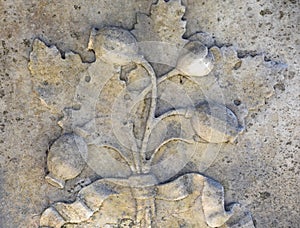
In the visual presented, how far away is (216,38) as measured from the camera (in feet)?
7.00

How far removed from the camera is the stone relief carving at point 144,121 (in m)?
2.02

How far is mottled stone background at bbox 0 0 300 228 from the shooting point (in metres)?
2.01

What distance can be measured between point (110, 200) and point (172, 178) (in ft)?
0.72

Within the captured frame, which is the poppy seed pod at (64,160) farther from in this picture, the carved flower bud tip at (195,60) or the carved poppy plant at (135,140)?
the carved flower bud tip at (195,60)

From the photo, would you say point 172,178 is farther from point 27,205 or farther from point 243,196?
point 27,205

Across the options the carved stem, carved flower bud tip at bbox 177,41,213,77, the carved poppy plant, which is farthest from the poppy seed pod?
carved flower bud tip at bbox 177,41,213,77

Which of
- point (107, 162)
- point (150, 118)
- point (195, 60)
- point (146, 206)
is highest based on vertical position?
point (195, 60)

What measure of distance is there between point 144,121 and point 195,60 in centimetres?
26

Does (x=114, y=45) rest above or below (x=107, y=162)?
above

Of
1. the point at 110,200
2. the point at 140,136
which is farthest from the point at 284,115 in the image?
the point at 110,200

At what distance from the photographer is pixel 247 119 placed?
2172 mm

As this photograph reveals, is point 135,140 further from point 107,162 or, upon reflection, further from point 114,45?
point 114,45

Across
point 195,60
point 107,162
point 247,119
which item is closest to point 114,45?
point 195,60

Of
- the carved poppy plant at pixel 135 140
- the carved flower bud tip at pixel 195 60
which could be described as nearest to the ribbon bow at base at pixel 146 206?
the carved poppy plant at pixel 135 140
